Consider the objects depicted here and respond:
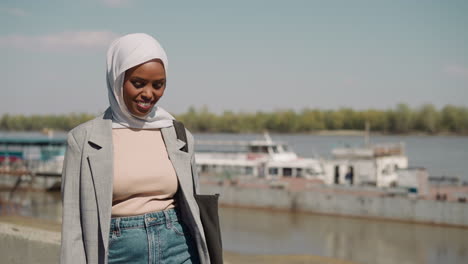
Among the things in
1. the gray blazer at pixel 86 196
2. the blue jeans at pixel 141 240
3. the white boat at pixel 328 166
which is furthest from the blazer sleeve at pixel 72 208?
the white boat at pixel 328 166

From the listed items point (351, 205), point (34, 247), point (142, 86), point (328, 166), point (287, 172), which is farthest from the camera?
point (287, 172)

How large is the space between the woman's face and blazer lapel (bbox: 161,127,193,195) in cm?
16

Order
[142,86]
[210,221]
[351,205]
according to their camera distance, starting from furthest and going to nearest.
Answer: [351,205], [210,221], [142,86]

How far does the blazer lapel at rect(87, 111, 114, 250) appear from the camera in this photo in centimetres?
197

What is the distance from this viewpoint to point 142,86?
2.09 m

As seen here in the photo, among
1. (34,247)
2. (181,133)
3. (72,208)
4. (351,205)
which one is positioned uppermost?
(181,133)

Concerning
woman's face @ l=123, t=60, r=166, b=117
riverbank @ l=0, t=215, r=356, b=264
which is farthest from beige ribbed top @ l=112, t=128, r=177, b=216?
riverbank @ l=0, t=215, r=356, b=264

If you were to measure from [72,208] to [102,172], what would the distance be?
7.0 inches

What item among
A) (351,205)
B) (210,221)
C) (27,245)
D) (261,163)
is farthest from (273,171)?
(210,221)

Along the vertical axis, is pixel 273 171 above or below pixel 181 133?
below

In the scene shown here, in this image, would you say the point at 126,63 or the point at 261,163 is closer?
the point at 126,63

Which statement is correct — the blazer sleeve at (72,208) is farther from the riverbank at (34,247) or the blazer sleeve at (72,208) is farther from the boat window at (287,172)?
the boat window at (287,172)

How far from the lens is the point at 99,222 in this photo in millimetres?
1991

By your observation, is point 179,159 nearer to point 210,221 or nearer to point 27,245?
point 210,221
